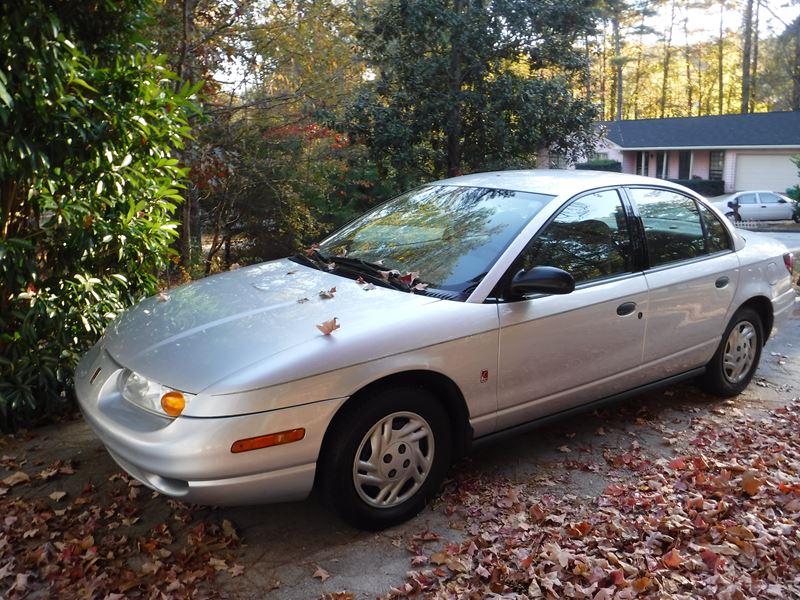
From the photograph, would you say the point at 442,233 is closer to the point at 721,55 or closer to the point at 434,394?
the point at 434,394

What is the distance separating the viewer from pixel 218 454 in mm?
3029

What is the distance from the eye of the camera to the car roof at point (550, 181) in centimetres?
452

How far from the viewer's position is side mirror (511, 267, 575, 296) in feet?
12.3

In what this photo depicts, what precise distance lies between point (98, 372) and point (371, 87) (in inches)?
360

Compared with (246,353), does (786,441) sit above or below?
below

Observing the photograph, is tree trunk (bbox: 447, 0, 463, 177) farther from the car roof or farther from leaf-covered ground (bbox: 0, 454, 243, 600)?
leaf-covered ground (bbox: 0, 454, 243, 600)

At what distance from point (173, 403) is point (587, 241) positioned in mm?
2578

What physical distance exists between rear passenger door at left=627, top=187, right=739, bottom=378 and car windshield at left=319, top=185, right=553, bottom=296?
95 centimetres

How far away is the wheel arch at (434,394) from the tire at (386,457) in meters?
0.02

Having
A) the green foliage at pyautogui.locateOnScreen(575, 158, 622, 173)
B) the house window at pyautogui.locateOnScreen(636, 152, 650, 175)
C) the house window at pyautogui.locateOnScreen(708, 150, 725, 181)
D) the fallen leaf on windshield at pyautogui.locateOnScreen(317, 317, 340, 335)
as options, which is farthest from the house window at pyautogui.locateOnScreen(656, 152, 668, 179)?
the fallen leaf on windshield at pyautogui.locateOnScreen(317, 317, 340, 335)

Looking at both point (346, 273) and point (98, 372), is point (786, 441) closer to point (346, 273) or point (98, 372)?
point (346, 273)

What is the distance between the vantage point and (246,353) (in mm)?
3232

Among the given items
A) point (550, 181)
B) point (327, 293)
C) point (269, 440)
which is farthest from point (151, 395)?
point (550, 181)

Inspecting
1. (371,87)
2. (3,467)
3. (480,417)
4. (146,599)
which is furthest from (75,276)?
(371,87)
